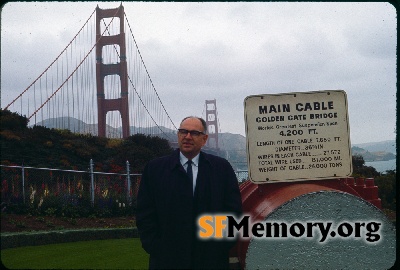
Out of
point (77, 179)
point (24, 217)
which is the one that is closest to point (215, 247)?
point (24, 217)

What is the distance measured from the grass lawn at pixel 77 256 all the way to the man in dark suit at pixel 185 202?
2.02 meters

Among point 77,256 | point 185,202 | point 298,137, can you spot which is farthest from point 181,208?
point 77,256

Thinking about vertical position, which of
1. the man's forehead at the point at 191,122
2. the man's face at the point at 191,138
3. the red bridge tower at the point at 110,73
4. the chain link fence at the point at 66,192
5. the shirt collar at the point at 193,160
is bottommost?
the chain link fence at the point at 66,192

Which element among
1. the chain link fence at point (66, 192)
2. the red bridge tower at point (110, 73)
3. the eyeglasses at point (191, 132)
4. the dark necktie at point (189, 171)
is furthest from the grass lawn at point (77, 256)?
the red bridge tower at point (110, 73)

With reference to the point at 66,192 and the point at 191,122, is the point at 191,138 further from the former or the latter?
the point at 66,192

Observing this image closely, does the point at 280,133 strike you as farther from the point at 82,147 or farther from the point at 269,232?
the point at 82,147

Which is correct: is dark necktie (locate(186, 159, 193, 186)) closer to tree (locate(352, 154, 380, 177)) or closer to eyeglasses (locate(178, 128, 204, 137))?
eyeglasses (locate(178, 128, 204, 137))

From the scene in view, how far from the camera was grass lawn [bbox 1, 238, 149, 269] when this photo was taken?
5949mm

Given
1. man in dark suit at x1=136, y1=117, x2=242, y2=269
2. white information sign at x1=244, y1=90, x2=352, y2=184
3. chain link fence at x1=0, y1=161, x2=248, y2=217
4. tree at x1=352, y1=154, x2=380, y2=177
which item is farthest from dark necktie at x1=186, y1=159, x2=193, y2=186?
tree at x1=352, y1=154, x2=380, y2=177

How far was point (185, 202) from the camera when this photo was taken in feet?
13.7

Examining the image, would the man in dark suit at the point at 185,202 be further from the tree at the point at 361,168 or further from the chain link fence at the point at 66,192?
the tree at the point at 361,168

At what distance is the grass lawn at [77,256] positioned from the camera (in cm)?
595

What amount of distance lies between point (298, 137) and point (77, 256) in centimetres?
337

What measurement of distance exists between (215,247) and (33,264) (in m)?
2.65
